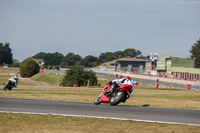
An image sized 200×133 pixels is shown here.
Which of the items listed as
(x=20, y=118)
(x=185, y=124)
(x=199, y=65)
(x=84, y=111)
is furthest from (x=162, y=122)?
(x=199, y=65)

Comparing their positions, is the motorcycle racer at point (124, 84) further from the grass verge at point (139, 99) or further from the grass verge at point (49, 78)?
the grass verge at point (49, 78)

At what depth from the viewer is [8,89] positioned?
33.0 meters

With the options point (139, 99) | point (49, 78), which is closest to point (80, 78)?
point (49, 78)

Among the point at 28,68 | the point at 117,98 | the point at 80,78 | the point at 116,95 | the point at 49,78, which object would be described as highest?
the point at 28,68

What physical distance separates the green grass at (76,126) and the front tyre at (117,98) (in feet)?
13.6

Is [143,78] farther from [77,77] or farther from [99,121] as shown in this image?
[99,121]

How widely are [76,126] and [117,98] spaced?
19.5 ft

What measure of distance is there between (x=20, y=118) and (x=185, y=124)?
19.8 feet

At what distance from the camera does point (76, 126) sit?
11.0 m

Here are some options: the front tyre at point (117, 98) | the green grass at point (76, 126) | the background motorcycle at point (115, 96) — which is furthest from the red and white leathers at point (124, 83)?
the green grass at point (76, 126)

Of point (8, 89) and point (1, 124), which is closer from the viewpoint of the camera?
point (1, 124)

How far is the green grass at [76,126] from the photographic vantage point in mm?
10289

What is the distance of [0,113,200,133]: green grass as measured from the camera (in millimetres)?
10289

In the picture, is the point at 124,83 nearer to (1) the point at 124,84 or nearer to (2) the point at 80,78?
(1) the point at 124,84
